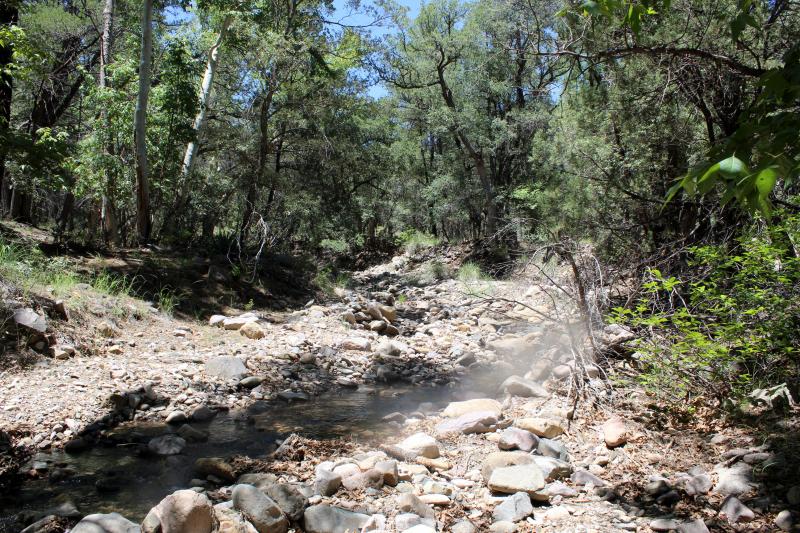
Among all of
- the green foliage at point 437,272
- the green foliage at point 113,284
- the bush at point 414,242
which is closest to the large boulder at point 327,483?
the green foliage at point 113,284

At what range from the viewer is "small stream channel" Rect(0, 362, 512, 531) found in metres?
3.66

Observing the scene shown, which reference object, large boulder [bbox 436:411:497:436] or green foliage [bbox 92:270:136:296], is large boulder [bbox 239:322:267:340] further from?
large boulder [bbox 436:411:497:436]

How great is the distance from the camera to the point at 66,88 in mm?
14266

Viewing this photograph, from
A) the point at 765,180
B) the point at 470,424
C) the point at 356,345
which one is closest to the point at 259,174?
the point at 356,345

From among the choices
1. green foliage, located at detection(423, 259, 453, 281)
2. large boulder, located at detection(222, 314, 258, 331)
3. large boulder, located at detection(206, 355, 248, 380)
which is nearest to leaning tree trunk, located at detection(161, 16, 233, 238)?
large boulder, located at detection(222, 314, 258, 331)

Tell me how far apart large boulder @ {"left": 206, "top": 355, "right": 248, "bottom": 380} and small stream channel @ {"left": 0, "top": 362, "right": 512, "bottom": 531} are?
72 centimetres

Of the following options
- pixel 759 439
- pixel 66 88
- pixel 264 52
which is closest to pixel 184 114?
pixel 264 52

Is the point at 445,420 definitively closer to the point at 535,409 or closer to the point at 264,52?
the point at 535,409

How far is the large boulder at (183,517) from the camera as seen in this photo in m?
2.89

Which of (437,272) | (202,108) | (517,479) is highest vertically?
(202,108)

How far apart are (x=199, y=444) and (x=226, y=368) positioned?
1953mm

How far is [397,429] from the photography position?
5270 mm

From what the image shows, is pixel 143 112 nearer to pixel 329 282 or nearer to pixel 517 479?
pixel 329 282

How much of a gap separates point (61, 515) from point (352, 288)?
11.5 m
